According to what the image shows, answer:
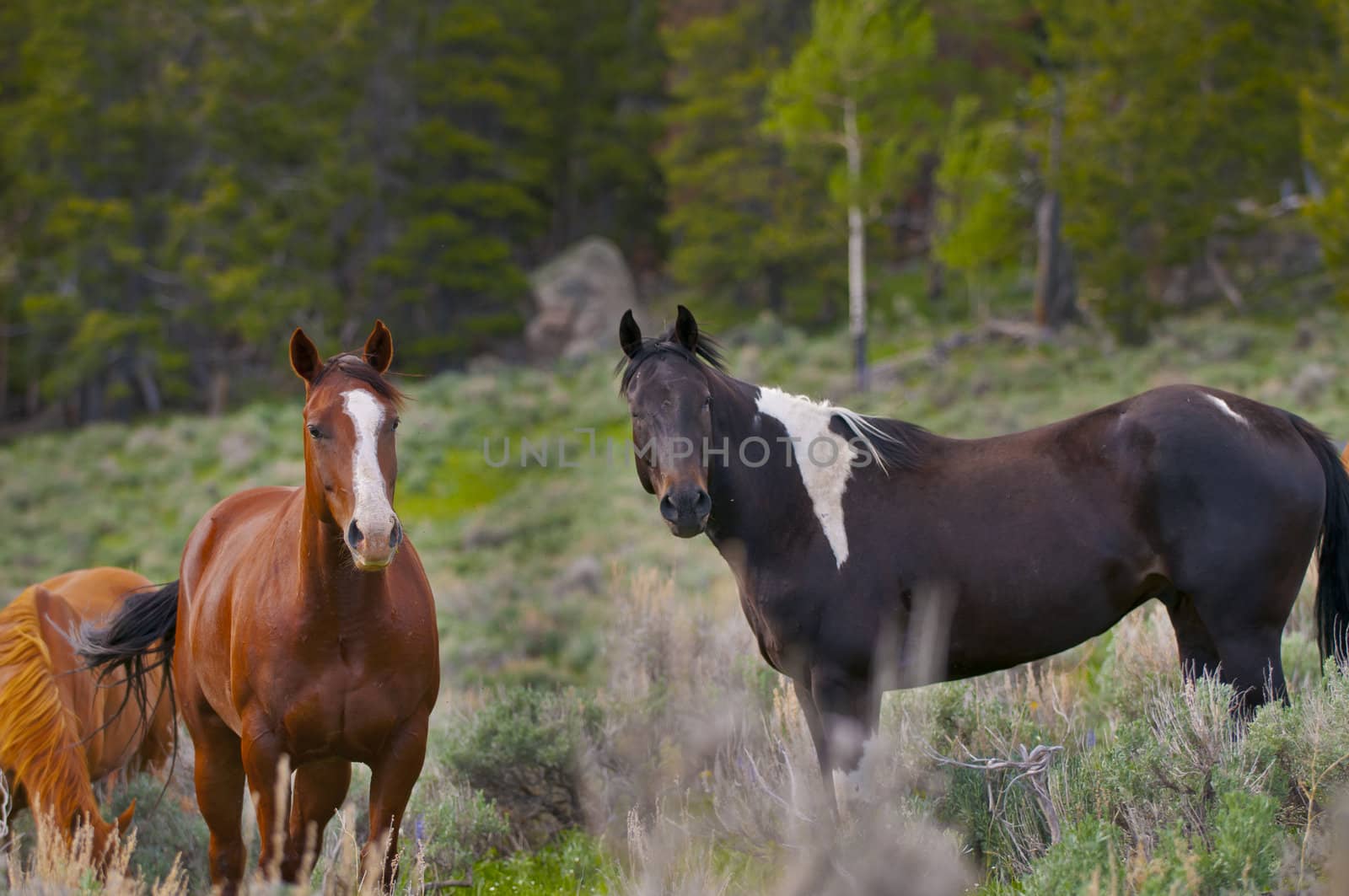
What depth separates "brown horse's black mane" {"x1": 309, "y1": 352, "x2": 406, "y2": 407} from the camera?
A: 3834 millimetres

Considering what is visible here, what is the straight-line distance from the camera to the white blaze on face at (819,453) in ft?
14.3

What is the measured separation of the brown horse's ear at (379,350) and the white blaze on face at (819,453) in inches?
Answer: 58.2

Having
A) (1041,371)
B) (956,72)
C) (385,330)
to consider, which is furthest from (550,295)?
(385,330)

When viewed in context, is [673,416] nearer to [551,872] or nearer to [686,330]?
[686,330]

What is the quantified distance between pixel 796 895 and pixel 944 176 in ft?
62.3

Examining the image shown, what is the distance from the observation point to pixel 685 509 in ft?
12.9

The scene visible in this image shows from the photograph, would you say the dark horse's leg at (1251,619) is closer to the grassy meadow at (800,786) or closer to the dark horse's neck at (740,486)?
the grassy meadow at (800,786)

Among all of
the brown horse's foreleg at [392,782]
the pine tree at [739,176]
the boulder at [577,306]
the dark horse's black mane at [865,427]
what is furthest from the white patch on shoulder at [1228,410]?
the boulder at [577,306]

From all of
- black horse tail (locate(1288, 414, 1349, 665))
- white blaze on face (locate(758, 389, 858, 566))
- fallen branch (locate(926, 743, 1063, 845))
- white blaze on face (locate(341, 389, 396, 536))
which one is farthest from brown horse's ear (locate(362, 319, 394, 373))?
black horse tail (locate(1288, 414, 1349, 665))

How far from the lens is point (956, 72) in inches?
1007

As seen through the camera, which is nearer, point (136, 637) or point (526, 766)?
point (136, 637)

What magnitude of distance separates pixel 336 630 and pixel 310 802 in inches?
37.6

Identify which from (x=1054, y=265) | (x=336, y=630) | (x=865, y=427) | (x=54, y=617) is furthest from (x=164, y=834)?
(x=1054, y=265)

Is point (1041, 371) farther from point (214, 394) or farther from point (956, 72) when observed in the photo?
point (214, 394)
